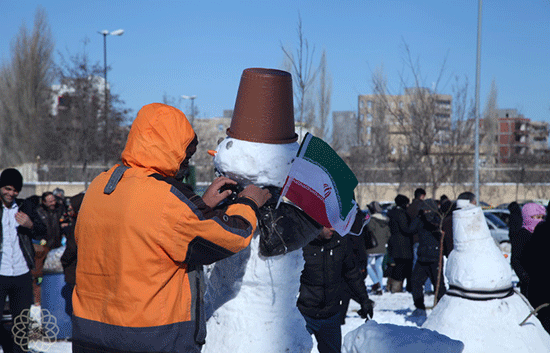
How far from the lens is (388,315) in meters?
8.31

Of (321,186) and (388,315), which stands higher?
(321,186)

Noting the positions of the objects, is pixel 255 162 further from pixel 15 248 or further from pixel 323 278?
pixel 15 248

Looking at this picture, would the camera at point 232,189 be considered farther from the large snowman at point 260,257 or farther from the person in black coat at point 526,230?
the person in black coat at point 526,230

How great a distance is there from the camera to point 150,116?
8.17 ft

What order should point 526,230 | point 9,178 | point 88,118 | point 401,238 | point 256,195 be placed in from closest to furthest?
point 256,195
point 9,178
point 526,230
point 401,238
point 88,118

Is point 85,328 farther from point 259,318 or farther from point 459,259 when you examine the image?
point 459,259

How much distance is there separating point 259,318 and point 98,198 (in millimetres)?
1087

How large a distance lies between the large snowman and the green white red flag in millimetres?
107

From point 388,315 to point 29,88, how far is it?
96.5 ft

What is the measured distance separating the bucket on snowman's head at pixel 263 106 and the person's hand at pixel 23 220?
10.4ft

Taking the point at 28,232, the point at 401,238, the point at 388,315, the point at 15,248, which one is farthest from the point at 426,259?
the point at 15,248

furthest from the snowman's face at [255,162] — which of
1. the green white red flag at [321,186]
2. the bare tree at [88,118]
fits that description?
the bare tree at [88,118]

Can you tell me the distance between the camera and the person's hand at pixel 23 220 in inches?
208
